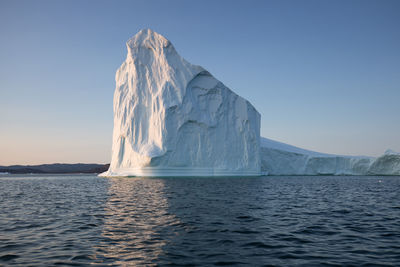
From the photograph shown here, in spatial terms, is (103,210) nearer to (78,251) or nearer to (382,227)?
(78,251)

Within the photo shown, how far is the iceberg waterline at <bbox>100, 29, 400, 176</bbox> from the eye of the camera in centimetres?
3250

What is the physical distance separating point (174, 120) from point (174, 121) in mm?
114

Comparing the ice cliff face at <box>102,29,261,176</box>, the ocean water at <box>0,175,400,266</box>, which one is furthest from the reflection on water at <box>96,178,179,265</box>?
the ice cliff face at <box>102,29,261,176</box>

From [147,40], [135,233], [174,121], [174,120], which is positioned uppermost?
[147,40]

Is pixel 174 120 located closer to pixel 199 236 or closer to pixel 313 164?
pixel 313 164

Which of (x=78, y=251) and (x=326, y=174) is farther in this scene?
(x=326, y=174)

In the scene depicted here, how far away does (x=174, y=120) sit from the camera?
3306cm

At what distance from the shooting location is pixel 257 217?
8766mm

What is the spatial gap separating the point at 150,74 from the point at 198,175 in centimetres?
1298

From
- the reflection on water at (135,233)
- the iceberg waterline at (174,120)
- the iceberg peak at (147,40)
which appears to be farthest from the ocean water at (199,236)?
the iceberg peak at (147,40)

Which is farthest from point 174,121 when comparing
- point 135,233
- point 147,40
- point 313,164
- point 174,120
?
point 135,233

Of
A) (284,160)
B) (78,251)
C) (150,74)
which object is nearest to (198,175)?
(150,74)

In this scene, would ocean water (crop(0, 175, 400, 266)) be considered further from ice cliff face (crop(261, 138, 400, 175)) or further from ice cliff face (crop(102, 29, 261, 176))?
ice cliff face (crop(261, 138, 400, 175))

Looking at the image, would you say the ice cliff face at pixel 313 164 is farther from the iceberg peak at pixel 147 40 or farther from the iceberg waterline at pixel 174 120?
the iceberg peak at pixel 147 40
